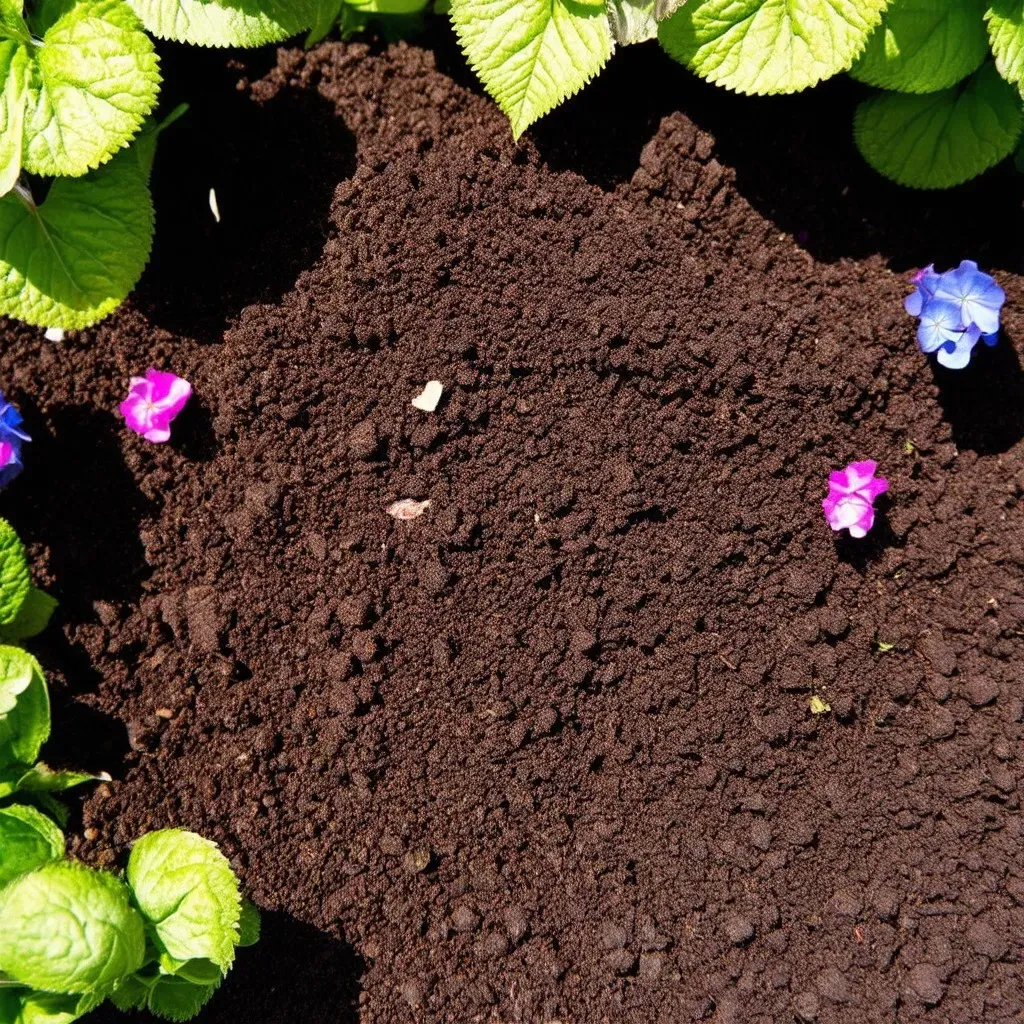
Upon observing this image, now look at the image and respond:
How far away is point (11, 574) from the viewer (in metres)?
2.01

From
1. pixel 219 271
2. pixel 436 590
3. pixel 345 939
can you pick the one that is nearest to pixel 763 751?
pixel 436 590

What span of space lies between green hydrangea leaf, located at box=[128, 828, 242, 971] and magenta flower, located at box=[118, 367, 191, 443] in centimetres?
89

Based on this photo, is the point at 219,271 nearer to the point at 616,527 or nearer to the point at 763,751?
the point at 616,527

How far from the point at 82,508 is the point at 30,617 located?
0.91 feet

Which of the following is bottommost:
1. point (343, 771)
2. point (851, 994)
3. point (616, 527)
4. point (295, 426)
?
point (851, 994)

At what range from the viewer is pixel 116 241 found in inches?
84.7

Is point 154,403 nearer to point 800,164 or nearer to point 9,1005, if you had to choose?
point 9,1005

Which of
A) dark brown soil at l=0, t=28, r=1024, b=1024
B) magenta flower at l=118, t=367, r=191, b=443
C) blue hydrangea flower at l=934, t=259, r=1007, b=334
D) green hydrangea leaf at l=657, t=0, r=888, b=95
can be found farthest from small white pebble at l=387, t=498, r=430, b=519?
blue hydrangea flower at l=934, t=259, r=1007, b=334

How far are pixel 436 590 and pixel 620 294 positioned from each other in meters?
0.81

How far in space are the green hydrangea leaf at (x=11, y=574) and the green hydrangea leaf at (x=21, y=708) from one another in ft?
0.37

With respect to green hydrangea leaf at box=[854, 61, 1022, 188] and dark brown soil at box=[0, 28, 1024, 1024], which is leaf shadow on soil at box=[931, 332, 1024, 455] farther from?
green hydrangea leaf at box=[854, 61, 1022, 188]

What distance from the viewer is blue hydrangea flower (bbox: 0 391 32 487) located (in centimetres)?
214

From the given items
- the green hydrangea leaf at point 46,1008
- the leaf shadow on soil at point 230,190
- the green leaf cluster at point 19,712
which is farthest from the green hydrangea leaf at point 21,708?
the leaf shadow on soil at point 230,190

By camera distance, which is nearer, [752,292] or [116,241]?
[116,241]
